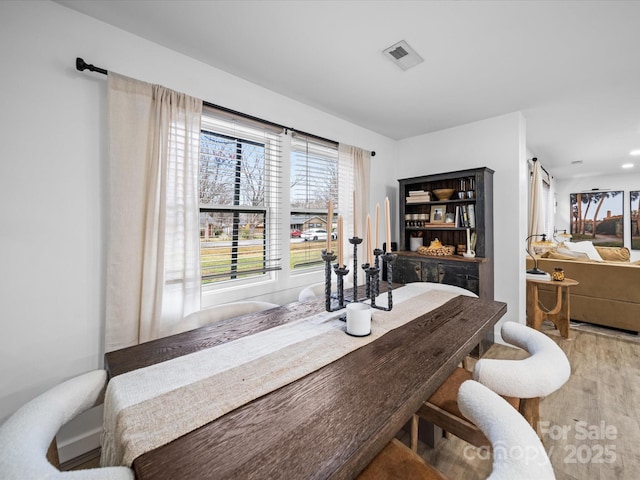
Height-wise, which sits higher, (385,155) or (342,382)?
(385,155)

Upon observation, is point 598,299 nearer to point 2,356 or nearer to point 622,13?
point 622,13

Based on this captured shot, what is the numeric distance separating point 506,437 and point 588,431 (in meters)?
1.75

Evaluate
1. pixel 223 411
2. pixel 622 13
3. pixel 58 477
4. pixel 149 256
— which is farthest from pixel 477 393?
pixel 622 13

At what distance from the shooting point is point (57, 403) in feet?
2.64

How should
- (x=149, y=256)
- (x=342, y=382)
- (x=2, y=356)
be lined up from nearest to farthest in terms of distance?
(x=342, y=382) → (x=2, y=356) → (x=149, y=256)

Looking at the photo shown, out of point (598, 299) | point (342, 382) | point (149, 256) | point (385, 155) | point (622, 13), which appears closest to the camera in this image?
point (342, 382)

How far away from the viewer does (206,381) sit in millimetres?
888

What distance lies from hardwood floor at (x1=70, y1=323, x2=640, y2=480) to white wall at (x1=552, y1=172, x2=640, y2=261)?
525 centimetres

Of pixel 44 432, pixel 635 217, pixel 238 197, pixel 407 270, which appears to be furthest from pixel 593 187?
pixel 44 432

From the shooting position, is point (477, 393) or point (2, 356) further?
point (2, 356)

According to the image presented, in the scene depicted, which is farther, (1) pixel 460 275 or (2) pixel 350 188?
(2) pixel 350 188

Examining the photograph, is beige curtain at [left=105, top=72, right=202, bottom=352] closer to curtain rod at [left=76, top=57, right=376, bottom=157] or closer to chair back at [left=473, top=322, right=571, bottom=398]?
curtain rod at [left=76, top=57, right=376, bottom=157]

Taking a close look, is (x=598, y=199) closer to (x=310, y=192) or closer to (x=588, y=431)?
(x=588, y=431)

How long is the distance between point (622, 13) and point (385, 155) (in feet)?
7.62
